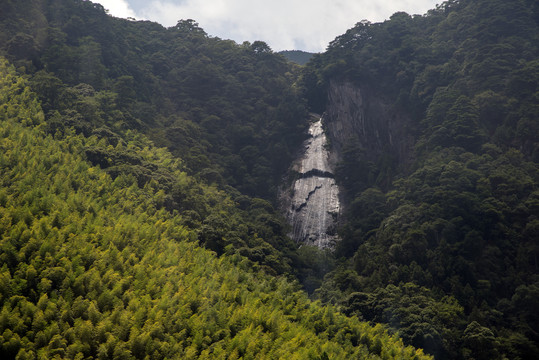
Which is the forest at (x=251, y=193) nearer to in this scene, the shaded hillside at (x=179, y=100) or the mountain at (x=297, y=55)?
the shaded hillside at (x=179, y=100)

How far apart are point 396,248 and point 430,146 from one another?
18603 mm

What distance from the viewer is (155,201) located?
3350 centimetres

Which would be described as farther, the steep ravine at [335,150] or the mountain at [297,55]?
the mountain at [297,55]

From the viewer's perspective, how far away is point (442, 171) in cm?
4503

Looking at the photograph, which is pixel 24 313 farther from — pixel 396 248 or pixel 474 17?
pixel 474 17

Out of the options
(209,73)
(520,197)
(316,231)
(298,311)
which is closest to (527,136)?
(520,197)

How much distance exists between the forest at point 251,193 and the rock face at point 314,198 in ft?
6.42

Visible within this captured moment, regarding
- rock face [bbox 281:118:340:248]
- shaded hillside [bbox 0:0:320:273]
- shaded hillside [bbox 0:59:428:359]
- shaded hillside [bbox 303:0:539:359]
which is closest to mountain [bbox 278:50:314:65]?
shaded hillside [bbox 0:0:320:273]

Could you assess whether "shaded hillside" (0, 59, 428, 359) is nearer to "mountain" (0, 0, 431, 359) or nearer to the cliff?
"mountain" (0, 0, 431, 359)

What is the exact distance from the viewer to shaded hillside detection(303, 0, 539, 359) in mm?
31875

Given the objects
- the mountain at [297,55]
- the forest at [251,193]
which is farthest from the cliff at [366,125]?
the mountain at [297,55]

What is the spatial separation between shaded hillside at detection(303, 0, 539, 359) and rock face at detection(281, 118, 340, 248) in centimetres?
226

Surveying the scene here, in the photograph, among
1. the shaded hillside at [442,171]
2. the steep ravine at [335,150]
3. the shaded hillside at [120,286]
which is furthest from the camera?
the steep ravine at [335,150]

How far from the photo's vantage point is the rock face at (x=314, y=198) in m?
52.2
